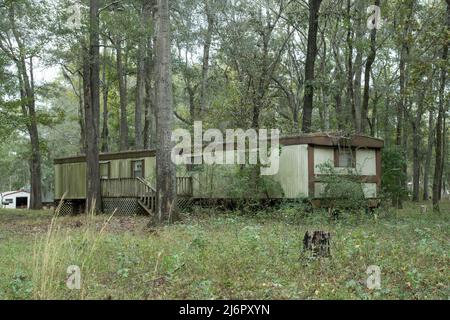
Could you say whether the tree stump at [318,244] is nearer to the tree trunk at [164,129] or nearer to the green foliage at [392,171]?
the tree trunk at [164,129]

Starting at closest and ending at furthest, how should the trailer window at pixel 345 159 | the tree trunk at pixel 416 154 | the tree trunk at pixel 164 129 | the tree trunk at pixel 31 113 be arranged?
the tree trunk at pixel 164 129
the trailer window at pixel 345 159
the tree trunk at pixel 31 113
the tree trunk at pixel 416 154

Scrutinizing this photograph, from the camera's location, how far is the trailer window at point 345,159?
54.2 feet

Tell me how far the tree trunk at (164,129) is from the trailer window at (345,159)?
588 centimetres

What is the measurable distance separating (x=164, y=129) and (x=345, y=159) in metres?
6.53

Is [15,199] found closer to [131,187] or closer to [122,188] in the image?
[122,188]

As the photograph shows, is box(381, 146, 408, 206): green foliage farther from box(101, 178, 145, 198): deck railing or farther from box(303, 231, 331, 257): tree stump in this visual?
box(303, 231, 331, 257): tree stump

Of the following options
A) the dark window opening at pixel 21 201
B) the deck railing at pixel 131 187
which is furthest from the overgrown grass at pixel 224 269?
the dark window opening at pixel 21 201

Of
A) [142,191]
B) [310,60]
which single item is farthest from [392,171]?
[142,191]

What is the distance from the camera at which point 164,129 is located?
13.3 meters

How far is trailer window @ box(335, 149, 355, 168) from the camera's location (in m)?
16.5

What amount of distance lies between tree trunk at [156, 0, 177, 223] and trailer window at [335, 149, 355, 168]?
588cm

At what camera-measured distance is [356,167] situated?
16.8 m
